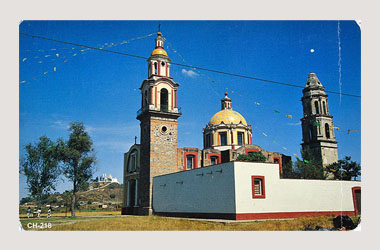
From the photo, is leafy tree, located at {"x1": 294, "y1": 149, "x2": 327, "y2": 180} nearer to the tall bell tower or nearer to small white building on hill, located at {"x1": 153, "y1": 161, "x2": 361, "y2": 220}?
small white building on hill, located at {"x1": 153, "y1": 161, "x2": 361, "y2": 220}

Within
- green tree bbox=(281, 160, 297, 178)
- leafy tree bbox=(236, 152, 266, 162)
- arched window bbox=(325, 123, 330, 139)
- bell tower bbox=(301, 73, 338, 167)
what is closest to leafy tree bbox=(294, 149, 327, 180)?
green tree bbox=(281, 160, 297, 178)

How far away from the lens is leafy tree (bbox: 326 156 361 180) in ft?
97.8

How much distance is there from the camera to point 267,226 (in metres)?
16.3

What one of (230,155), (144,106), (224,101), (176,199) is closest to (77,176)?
(144,106)

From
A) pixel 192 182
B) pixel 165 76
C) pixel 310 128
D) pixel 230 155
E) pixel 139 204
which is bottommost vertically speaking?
pixel 139 204

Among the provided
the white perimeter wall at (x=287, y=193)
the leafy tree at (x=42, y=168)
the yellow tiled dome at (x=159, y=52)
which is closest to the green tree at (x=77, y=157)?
the leafy tree at (x=42, y=168)

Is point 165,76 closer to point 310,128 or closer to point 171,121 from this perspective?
point 171,121

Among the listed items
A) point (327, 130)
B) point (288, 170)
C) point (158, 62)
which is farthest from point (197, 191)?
point (327, 130)

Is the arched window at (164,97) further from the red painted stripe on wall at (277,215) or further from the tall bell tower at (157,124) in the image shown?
the red painted stripe on wall at (277,215)

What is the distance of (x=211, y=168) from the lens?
2239 cm

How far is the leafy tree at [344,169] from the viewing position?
29.8 meters

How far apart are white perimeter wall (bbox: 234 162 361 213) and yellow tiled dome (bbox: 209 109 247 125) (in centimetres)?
2014

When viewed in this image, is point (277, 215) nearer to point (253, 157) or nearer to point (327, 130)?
point (253, 157)

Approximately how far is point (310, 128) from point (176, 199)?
65.6 feet
